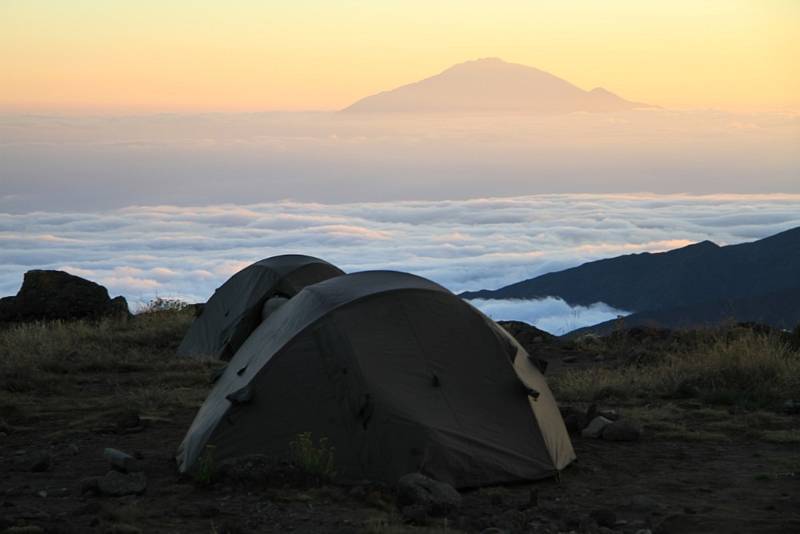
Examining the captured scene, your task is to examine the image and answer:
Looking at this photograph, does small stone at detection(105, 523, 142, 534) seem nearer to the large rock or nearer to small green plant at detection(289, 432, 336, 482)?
small green plant at detection(289, 432, 336, 482)

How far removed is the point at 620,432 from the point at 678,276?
70866 mm

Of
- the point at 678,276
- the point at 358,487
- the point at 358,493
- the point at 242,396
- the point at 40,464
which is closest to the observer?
the point at 358,493

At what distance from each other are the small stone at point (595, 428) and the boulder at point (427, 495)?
2812 mm

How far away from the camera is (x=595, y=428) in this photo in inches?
408

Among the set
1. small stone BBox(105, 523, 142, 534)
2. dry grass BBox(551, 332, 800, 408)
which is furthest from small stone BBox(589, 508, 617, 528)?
dry grass BBox(551, 332, 800, 408)

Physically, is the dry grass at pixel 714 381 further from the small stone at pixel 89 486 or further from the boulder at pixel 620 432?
the small stone at pixel 89 486

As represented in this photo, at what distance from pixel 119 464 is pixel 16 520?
1.68 meters

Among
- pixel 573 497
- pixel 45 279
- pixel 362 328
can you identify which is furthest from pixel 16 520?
pixel 45 279

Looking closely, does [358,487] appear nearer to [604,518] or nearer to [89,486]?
[604,518]

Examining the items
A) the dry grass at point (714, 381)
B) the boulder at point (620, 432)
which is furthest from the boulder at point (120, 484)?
the dry grass at point (714, 381)

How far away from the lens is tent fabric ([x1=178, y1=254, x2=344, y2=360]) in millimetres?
16844

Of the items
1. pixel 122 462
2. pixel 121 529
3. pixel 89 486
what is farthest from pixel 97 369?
pixel 121 529

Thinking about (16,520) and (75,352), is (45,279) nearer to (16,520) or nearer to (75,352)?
(75,352)

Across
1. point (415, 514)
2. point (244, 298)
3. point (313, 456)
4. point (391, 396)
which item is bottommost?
point (415, 514)
